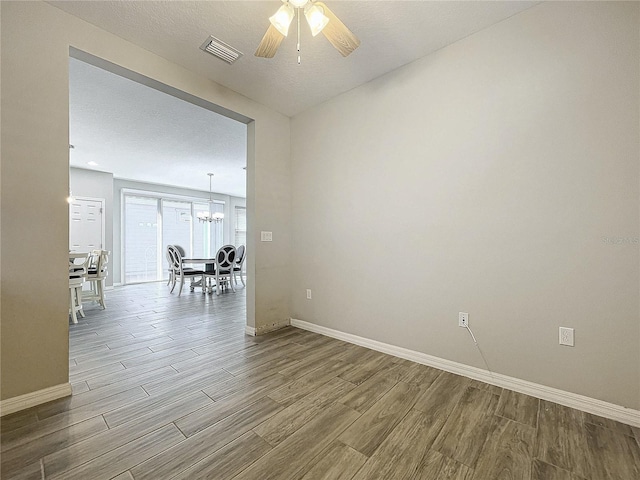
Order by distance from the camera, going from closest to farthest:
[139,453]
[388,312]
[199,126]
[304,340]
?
[139,453] → [388,312] → [304,340] → [199,126]

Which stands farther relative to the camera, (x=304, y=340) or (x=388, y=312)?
(x=304, y=340)

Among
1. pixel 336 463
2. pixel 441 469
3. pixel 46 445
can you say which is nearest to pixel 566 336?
pixel 441 469

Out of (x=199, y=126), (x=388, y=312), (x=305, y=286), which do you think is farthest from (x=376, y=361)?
(x=199, y=126)

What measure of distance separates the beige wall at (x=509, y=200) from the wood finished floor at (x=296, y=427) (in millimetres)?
371

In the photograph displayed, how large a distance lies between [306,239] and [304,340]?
1.19m

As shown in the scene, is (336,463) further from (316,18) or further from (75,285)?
(75,285)

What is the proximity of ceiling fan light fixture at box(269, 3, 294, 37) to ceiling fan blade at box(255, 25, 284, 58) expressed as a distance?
0.07 meters

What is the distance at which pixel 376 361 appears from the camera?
7.95ft

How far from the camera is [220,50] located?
89.0 inches

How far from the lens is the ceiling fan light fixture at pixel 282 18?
1.57 m

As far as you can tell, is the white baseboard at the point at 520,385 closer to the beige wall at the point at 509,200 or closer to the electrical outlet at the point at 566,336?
the beige wall at the point at 509,200

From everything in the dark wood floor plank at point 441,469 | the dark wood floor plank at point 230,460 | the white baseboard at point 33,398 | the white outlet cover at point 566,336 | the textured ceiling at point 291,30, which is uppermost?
the textured ceiling at point 291,30

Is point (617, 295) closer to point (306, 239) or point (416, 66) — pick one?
point (416, 66)

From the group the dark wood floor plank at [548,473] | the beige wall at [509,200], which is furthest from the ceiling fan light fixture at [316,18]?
the dark wood floor plank at [548,473]
